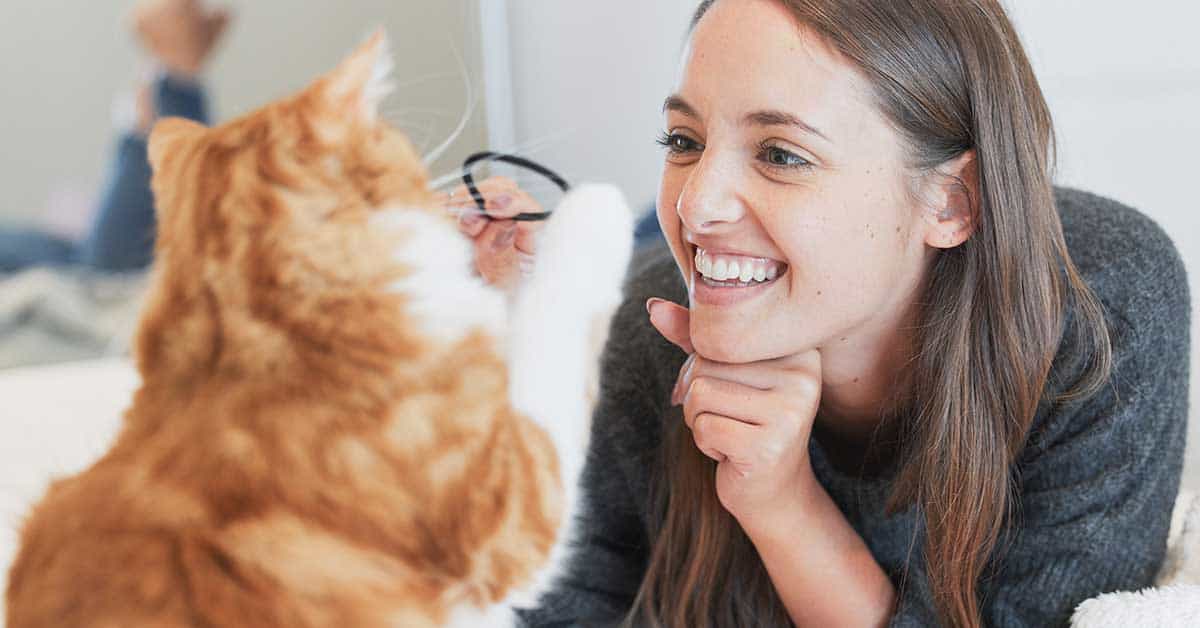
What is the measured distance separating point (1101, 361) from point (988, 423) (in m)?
0.12

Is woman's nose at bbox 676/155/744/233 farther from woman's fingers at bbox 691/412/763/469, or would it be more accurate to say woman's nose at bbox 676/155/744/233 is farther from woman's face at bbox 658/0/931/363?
woman's fingers at bbox 691/412/763/469

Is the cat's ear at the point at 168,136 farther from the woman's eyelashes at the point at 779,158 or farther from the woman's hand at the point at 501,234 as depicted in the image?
the woman's eyelashes at the point at 779,158

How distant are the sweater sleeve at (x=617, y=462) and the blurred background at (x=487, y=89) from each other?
0.23 m

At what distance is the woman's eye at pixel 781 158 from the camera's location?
0.76 meters

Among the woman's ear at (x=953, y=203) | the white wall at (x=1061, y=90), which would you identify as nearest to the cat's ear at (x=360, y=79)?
the woman's ear at (x=953, y=203)

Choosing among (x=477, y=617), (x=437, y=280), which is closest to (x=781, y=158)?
(x=437, y=280)

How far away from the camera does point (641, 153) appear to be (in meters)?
1.70

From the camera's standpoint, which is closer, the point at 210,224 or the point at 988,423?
the point at 210,224

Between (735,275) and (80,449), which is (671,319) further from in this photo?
(80,449)

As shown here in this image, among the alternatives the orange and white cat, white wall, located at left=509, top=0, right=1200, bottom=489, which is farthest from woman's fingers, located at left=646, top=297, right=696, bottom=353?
white wall, located at left=509, top=0, right=1200, bottom=489

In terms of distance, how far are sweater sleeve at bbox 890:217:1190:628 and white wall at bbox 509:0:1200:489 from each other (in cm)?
70

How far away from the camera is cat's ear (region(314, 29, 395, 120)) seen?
565 mm

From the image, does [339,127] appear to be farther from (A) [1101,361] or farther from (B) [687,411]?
(A) [1101,361]

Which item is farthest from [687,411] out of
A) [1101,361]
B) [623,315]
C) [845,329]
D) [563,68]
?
[563,68]
